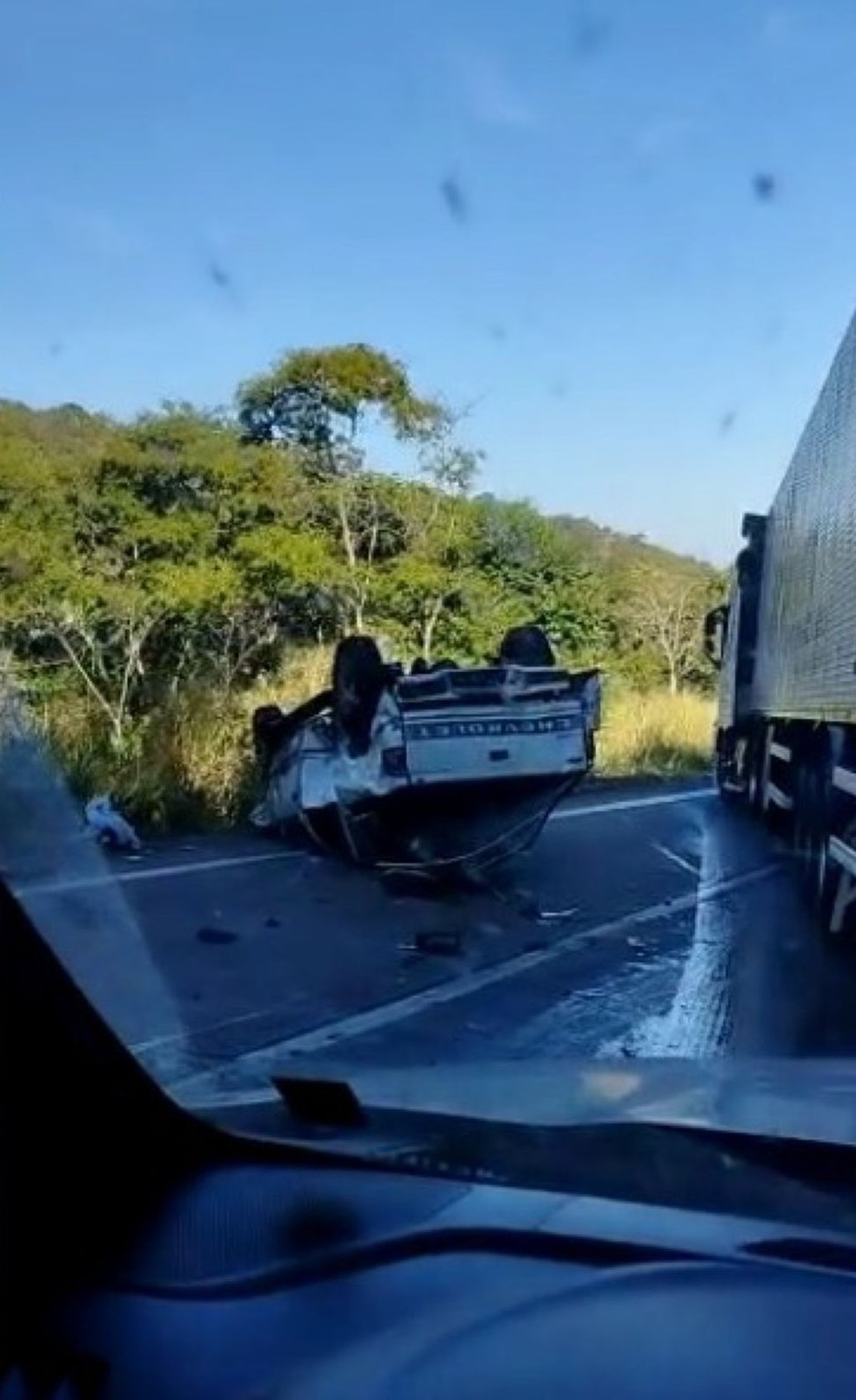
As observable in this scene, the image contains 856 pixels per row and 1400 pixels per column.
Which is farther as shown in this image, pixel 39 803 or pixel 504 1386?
pixel 39 803

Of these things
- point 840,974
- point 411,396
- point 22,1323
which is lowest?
point 840,974

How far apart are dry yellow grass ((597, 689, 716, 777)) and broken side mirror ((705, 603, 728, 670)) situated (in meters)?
0.63

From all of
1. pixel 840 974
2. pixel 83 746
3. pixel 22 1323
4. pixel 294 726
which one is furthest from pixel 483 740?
pixel 22 1323

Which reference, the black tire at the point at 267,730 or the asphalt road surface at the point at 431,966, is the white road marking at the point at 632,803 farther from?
the black tire at the point at 267,730

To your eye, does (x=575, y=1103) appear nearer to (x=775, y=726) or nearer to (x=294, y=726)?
(x=294, y=726)

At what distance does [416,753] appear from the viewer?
10.3m

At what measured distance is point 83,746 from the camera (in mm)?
7176

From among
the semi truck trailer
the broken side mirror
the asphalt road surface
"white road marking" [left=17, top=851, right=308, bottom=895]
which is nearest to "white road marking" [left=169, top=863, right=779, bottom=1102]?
the asphalt road surface

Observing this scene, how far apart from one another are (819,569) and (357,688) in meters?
4.27

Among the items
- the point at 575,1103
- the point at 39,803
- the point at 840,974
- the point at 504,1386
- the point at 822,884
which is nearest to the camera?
the point at 504,1386

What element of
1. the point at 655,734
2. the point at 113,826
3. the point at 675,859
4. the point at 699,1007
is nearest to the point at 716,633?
the point at 655,734

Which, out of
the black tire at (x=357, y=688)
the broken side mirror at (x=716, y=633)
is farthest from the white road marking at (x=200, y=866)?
the broken side mirror at (x=716, y=633)

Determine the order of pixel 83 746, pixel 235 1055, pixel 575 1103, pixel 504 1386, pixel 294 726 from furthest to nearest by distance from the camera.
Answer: pixel 294 726
pixel 83 746
pixel 235 1055
pixel 575 1103
pixel 504 1386

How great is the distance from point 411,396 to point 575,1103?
366 centimetres
